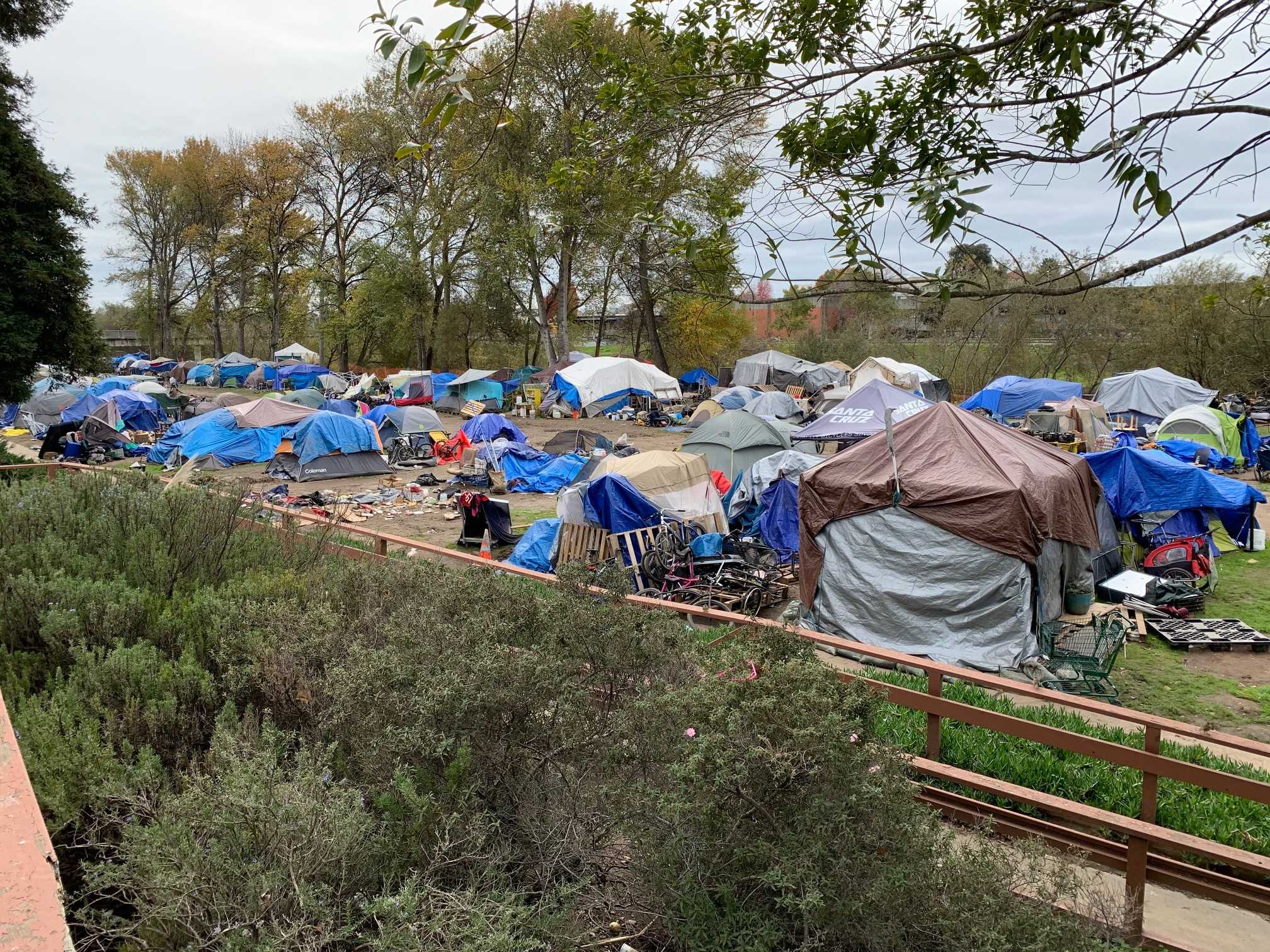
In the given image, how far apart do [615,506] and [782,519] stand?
3078mm

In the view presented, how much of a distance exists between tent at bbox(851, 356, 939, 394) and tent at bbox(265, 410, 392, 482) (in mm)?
19770

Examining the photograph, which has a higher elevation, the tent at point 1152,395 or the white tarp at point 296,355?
the white tarp at point 296,355

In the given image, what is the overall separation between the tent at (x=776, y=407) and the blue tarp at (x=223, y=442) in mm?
16668

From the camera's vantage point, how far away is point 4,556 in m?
4.87

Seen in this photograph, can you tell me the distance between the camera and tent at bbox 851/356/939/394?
34.8 meters

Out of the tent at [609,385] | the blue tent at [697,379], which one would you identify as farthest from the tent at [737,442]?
the blue tent at [697,379]

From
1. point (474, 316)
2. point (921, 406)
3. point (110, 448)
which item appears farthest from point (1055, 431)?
point (474, 316)

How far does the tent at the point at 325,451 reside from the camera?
75.9 ft

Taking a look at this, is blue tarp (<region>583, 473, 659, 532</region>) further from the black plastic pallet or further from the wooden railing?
the wooden railing

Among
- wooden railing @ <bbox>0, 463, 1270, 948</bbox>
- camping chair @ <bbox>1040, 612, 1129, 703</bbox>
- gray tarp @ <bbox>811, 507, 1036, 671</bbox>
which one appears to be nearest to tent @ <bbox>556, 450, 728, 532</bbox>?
gray tarp @ <bbox>811, 507, 1036, 671</bbox>

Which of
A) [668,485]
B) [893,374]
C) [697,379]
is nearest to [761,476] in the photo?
[668,485]

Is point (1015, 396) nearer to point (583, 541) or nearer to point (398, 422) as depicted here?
point (398, 422)

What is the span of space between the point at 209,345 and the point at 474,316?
146 feet

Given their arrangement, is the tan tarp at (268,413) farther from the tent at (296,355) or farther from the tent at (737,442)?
the tent at (296,355)
